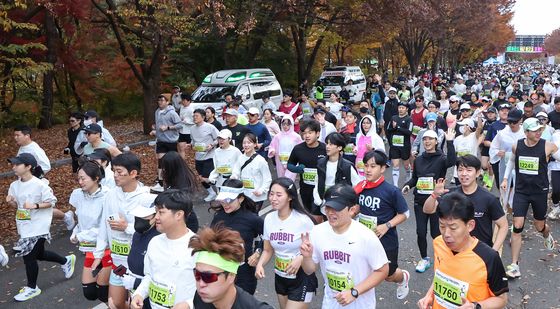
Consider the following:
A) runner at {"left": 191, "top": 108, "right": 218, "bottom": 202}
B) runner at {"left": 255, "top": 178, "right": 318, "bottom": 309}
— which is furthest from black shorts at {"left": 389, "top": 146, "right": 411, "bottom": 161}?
runner at {"left": 255, "top": 178, "right": 318, "bottom": 309}

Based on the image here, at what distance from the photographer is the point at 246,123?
409 inches

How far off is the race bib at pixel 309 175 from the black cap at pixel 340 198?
2.83m

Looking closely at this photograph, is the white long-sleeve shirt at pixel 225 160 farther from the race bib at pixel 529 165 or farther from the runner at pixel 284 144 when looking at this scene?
the race bib at pixel 529 165

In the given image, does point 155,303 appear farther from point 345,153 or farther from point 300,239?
point 345,153

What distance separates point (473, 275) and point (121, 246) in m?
2.95

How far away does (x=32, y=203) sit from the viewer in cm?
611

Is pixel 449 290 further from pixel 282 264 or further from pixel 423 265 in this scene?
pixel 423 265

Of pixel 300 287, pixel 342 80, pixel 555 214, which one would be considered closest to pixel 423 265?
pixel 300 287

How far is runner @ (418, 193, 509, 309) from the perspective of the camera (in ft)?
10.8

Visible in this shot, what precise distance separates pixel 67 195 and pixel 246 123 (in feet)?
13.3

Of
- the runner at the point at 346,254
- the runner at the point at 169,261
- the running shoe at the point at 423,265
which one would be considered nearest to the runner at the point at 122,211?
the runner at the point at 169,261

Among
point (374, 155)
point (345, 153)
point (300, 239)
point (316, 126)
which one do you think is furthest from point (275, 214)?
point (345, 153)

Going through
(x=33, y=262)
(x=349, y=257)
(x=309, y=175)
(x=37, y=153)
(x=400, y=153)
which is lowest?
(x=33, y=262)

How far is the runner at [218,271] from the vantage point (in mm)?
2553
